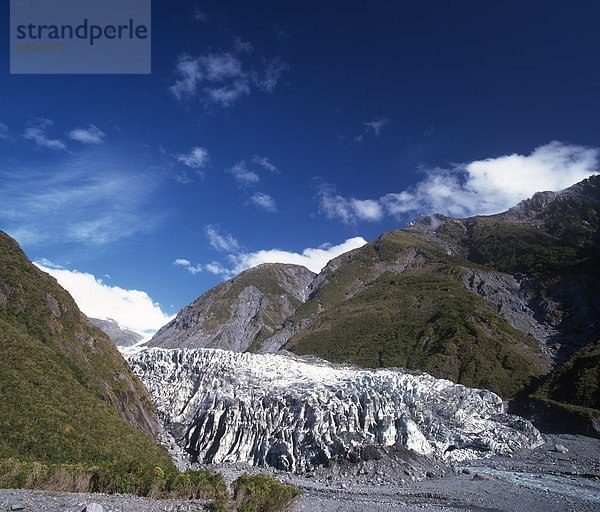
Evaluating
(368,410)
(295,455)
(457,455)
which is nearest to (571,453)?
(457,455)

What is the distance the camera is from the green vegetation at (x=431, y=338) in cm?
8644

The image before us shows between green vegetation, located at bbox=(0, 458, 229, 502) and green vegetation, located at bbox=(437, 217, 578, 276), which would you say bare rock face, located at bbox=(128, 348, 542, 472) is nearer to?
green vegetation, located at bbox=(0, 458, 229, 502)

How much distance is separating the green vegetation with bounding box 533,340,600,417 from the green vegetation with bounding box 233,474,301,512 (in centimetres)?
5367

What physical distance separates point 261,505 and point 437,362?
79.7 m

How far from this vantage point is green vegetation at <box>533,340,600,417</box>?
197 feet

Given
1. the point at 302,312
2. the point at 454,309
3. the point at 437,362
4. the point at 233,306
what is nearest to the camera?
the point at 437,362

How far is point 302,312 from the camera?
184m

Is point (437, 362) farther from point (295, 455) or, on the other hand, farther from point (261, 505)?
point (261, 505)

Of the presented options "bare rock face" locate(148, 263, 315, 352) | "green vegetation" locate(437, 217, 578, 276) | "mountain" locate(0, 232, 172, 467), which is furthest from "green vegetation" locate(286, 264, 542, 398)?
"mountain" locate(0, 232, 172, 467)

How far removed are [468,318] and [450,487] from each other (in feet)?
267

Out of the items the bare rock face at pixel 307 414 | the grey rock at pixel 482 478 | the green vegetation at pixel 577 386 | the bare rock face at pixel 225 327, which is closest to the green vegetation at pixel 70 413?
the bare rock face at pixel 307 414

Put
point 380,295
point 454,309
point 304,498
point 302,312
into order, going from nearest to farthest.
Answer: point 304,498, point 454,309, point 380,295, point 302,312

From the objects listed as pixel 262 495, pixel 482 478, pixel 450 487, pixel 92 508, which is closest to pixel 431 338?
pixel 482 478

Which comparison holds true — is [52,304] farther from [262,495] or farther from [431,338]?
[431,338]
